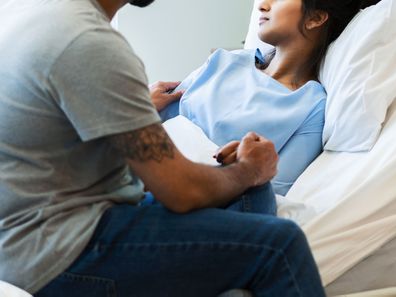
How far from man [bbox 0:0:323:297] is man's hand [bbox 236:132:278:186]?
120 millimetres

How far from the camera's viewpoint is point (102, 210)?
83 cm

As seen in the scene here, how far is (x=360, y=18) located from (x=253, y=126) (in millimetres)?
430

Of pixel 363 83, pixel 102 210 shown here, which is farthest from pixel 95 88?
pixel 363 83

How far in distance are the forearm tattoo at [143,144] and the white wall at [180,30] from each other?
181cm

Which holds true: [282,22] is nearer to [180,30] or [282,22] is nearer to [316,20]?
[316,20]

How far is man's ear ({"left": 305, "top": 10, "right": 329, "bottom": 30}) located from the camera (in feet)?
4.90

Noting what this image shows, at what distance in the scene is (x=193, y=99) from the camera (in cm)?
147

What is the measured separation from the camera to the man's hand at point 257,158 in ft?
3.08

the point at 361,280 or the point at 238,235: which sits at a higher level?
the point at 238,235

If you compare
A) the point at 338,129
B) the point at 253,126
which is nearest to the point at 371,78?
the point at 338,129

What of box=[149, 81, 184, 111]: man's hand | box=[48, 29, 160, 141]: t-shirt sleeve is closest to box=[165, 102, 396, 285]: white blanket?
box=[149, 81, 184, 111]: man's hand

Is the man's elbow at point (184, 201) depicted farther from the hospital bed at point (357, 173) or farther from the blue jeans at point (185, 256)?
the hospital bed at point (357, 173)

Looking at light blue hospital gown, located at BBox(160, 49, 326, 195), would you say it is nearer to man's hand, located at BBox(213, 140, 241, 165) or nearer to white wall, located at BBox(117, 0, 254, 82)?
man's hand, located at BBox(213, 140, 241, 165)

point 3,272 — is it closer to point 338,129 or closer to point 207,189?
point 207,189
